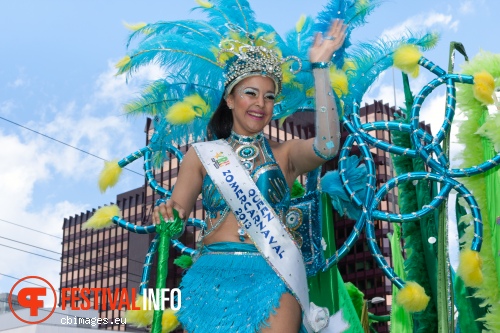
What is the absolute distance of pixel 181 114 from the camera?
4180 millimetres

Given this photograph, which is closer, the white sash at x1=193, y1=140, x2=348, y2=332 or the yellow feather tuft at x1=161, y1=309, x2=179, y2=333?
the white sash at x1=193, y1=140, x2=348, y2=332

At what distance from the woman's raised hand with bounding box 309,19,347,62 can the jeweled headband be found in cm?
27

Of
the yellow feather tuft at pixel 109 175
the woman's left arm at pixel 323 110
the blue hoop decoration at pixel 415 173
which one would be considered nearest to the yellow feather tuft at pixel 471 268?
the blue hoop decoration at pixel 415 173

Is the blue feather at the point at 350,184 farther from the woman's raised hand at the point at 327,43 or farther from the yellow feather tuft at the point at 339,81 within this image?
the woman's raised hand at the point at 327,43

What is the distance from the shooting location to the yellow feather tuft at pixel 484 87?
13.7 feet

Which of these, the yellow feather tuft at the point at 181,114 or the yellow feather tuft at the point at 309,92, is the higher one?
the yellow feather tuft at the point at 309,92

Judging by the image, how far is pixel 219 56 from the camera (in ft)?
12.2

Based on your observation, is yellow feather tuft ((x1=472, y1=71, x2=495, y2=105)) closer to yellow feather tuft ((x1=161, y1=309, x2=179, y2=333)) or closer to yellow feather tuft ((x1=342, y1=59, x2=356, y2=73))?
yellow feather tuft ((x1=342, y1=59, x2=356, y2=73))

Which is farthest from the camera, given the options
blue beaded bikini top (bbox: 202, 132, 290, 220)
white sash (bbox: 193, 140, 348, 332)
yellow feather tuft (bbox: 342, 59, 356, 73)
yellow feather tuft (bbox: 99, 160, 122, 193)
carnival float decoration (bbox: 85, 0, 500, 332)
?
yellow feather tuft (bbox: 99, 160, 122, 193)

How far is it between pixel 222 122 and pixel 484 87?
1.59 m

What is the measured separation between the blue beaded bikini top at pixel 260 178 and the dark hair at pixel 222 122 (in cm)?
26

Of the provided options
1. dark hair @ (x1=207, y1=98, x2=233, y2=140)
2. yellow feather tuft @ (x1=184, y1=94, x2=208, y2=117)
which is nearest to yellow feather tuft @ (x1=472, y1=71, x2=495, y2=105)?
dark hair @ (x1=207, y1=98, x2=233, y2=140)

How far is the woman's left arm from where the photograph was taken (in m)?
3.28

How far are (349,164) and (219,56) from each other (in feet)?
3.75
